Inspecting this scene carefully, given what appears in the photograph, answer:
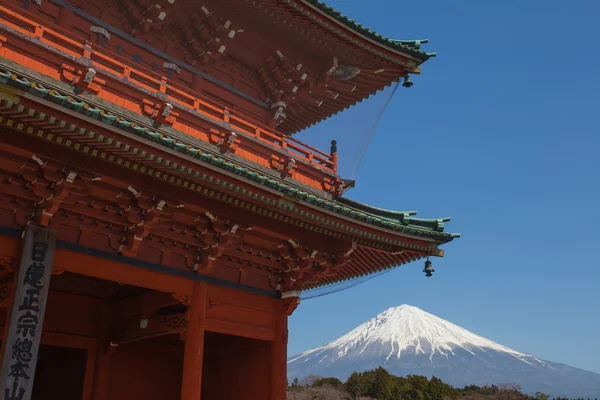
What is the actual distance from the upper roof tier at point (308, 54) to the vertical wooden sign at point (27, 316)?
20.3ft

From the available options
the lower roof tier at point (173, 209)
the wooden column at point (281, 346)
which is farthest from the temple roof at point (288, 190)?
the wooden column at point (281, 346)

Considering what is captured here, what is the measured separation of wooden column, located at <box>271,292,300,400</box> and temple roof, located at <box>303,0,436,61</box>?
620cm

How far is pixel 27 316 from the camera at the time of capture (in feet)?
26.1

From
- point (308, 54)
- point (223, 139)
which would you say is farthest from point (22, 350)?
point (308, 54)

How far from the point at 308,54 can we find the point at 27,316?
859cm

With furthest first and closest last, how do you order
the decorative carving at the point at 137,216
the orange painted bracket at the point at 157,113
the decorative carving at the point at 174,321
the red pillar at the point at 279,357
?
the red pillar at the point at 279,357 < the decorative carving at the point at 174,321 < the orange painted bracket at the point at 157,113 < the decorative carving at the point at 137,216

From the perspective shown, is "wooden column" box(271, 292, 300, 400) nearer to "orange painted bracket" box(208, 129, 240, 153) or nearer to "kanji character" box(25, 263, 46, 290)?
"orange painted bracket" box(208, 129, 240, 153)

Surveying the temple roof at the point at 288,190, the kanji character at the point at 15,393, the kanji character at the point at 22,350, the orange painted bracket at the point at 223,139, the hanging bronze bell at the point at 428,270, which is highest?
the orange painted bracket at the point at 223,139

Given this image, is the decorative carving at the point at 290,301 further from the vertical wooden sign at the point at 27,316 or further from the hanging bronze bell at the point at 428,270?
the vertical wooden sign at the point at 27,316

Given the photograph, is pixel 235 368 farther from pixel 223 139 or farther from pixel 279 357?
pixel 223 139

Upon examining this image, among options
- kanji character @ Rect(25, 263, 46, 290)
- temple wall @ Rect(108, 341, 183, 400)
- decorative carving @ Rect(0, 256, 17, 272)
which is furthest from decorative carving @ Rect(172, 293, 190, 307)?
temple wall @ Rect(108, 341, 183, 400)

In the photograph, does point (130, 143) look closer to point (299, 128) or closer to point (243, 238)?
point (243, 238)

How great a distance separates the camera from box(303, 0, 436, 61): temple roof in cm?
1157

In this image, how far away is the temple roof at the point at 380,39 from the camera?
11570mm
